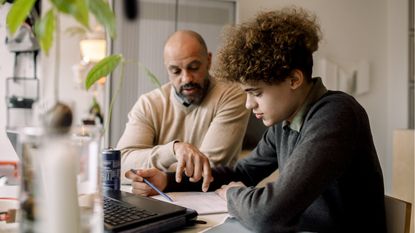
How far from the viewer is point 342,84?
3.21m

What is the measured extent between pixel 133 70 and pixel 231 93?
0.91 meters

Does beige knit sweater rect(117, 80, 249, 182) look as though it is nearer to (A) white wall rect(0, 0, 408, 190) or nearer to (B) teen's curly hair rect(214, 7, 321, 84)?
(B) teen's curly hair rect(214, 7, 321, 84)

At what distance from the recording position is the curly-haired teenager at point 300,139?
0.90 m

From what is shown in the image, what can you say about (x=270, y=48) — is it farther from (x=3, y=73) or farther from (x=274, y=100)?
(x=3, y=73)

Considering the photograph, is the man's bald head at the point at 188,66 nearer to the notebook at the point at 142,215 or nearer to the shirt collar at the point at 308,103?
the shirt collar at the point at 308,103

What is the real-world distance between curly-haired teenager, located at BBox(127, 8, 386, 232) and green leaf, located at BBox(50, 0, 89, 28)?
0.56 meters

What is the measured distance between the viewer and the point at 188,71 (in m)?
1.90

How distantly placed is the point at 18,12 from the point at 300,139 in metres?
0.74

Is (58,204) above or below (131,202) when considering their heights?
above

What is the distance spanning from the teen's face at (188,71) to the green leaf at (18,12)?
1322 millimetres

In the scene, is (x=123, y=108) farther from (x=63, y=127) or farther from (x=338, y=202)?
(x=63, y=127)

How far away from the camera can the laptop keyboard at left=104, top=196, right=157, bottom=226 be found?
0.81 meters

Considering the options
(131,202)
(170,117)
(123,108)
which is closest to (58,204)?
(131,202)

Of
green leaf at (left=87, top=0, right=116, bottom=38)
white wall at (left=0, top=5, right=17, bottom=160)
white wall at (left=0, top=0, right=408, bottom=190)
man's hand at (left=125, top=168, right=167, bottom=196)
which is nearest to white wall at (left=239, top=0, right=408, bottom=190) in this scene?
white wall at (left=0, top=0, right=408, bottom=190)
